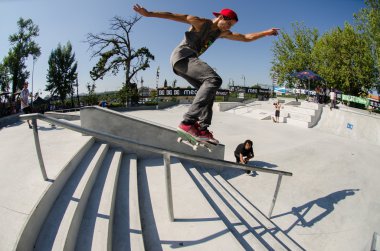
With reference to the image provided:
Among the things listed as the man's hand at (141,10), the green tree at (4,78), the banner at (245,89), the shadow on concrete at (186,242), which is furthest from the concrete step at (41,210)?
the green tree at (4,78)

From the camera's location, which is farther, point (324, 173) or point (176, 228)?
point (324, 173)

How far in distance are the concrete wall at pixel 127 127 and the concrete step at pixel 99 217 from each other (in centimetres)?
205

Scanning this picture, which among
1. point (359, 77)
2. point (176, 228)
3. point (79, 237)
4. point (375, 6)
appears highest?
point (375, 6)

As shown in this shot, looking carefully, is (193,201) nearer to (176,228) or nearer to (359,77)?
(176,228)

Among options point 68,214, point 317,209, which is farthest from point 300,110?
point 68,214

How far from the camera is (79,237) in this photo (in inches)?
89.7

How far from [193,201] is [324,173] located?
5131 millimetres

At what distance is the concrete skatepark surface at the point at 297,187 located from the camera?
2470 mm

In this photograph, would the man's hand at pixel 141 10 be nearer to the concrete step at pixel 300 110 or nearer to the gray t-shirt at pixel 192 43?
the gray t-shirt at pixel 192 43

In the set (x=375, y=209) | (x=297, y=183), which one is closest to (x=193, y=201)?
(x=297, y=183)

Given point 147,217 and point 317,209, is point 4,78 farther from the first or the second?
point 317,209

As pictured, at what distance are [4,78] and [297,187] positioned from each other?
39.6 meters

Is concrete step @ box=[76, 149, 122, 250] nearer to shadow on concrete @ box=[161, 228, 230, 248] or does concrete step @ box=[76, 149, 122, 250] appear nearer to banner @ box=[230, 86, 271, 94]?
shadow on concrete @ box=[161, 228, 230, 248]

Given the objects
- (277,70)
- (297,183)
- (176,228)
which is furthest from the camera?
(277,70)
